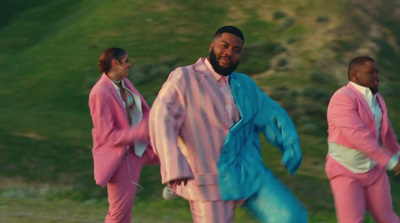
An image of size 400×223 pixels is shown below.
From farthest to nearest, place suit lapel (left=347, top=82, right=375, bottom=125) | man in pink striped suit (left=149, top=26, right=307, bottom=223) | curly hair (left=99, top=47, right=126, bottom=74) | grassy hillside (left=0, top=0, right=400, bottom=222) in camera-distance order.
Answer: grassy hillside (left=0, top=0, right=400, bottom=222) → curly hair (left=99, top=47, right=126, bottom=74) → suit lapel (left=347, top=82, right=375, bottom=125) → man in pink striped suit (left=149, top=26, right=307, bottom=223)

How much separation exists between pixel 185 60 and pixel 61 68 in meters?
3.77

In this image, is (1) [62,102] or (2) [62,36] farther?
(2) [62,36]

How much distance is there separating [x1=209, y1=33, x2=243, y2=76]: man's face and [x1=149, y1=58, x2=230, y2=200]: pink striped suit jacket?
0.33 feet

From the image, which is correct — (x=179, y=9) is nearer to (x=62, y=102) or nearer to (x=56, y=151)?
(x=62, y=102)

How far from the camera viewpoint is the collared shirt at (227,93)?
5402mm

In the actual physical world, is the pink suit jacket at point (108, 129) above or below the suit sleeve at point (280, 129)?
below

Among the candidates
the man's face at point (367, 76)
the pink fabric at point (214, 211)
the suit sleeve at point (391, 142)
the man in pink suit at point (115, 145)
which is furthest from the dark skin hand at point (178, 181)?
the suit sleeve at point (391, 142)

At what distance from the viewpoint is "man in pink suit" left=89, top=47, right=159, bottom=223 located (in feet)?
24.2

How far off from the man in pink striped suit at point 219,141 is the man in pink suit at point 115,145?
1.90 metres

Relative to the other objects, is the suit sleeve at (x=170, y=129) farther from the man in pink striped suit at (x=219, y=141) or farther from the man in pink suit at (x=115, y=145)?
the man in pink suit at (x=115, y=145)

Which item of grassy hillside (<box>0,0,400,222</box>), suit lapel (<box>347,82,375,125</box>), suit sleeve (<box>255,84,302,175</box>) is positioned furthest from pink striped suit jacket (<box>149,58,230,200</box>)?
grassy hillside (<box>0,0,400,222</box>)

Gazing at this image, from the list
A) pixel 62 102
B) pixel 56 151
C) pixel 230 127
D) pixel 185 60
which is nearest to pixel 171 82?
pixel 230 127

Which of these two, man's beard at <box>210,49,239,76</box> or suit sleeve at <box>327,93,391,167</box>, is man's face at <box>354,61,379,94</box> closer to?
suit sleeve at <box>327,93,391,167</box>

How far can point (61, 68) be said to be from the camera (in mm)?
25812
